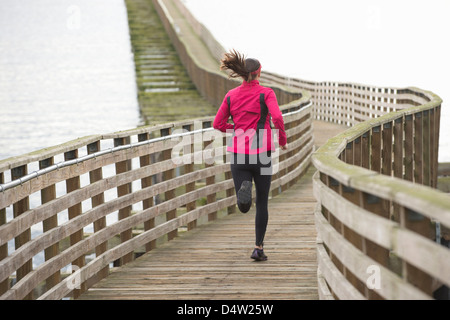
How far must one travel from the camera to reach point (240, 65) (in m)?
6.91

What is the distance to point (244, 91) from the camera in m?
6.99

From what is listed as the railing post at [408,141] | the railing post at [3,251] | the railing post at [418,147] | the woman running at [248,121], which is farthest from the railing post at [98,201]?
the railing post at [418,147]

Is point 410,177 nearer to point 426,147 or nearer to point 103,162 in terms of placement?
point 426,147

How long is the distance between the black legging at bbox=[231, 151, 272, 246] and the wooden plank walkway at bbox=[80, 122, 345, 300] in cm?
46

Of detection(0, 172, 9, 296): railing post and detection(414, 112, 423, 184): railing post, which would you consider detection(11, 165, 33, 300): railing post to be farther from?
detection(414, 112, 423, 184): railing post

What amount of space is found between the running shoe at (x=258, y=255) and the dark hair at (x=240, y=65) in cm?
154

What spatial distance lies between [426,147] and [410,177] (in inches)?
37.0

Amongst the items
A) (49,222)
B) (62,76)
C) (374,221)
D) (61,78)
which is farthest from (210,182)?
(62,76)

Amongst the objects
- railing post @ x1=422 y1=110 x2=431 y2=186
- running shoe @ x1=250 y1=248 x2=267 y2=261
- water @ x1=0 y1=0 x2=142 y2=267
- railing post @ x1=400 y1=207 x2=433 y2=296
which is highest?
railing post @ x1=400 y1=207 x2=433 y2=296

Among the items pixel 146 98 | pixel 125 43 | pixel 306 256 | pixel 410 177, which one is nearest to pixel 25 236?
pixel 306 256

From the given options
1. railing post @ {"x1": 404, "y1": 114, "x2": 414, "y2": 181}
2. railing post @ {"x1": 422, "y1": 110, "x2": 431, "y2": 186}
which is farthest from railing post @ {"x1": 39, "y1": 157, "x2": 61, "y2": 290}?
railing post @ {"x1": 422, "y1": 110, "x2": 431, "y2": 186}

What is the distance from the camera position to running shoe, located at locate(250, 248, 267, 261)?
7.58 meters

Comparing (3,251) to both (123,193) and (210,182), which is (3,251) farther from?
(210,182)

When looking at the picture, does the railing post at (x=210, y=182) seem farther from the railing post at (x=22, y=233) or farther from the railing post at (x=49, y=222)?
the railing post at (x=22, y=233)
